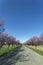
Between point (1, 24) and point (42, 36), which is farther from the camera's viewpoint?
point (42, 36)

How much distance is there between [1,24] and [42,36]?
258ft

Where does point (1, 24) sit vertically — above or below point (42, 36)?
below

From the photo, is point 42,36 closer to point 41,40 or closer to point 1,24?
point 41,40

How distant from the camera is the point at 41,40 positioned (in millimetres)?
106125

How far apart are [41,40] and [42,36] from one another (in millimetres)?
2690

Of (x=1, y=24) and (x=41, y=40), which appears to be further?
(x=41, y=40)

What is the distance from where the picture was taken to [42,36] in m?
106

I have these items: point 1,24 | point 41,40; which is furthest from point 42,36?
point 1,24

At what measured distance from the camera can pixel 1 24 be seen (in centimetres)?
2972

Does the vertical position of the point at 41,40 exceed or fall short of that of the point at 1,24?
it exceeds it
